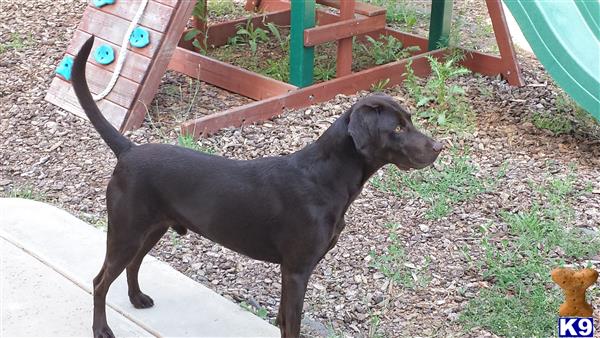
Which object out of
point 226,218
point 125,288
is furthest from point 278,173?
point 125,288

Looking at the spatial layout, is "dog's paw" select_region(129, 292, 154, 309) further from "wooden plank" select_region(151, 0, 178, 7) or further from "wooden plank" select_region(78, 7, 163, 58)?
A: "wooden plank" select_region(151, 0, 178, 7)

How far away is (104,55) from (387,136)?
3.20 metres

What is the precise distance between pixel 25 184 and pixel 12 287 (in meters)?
1.33

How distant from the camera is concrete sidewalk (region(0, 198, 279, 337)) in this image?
3416 millimetres

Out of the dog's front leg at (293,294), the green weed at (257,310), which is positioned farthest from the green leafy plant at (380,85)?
the dog's front leg at (293,294)

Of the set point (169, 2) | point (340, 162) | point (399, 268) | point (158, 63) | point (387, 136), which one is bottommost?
point (399, 268)

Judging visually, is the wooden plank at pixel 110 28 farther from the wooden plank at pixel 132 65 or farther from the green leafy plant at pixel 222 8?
the green leafy plant at pixel 222 8

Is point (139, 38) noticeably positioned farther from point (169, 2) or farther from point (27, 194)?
point (27, 194)

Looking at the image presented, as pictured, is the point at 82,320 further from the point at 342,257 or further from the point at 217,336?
the point at 342,257

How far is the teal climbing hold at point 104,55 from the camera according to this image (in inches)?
220

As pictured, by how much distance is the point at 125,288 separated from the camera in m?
3.70

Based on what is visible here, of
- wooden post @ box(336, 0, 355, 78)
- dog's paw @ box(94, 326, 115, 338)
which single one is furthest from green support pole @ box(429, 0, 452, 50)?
dog's paw @ box(94, 326, 115, 338)

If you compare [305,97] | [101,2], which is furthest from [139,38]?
[305,97]

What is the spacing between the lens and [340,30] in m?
5.80
